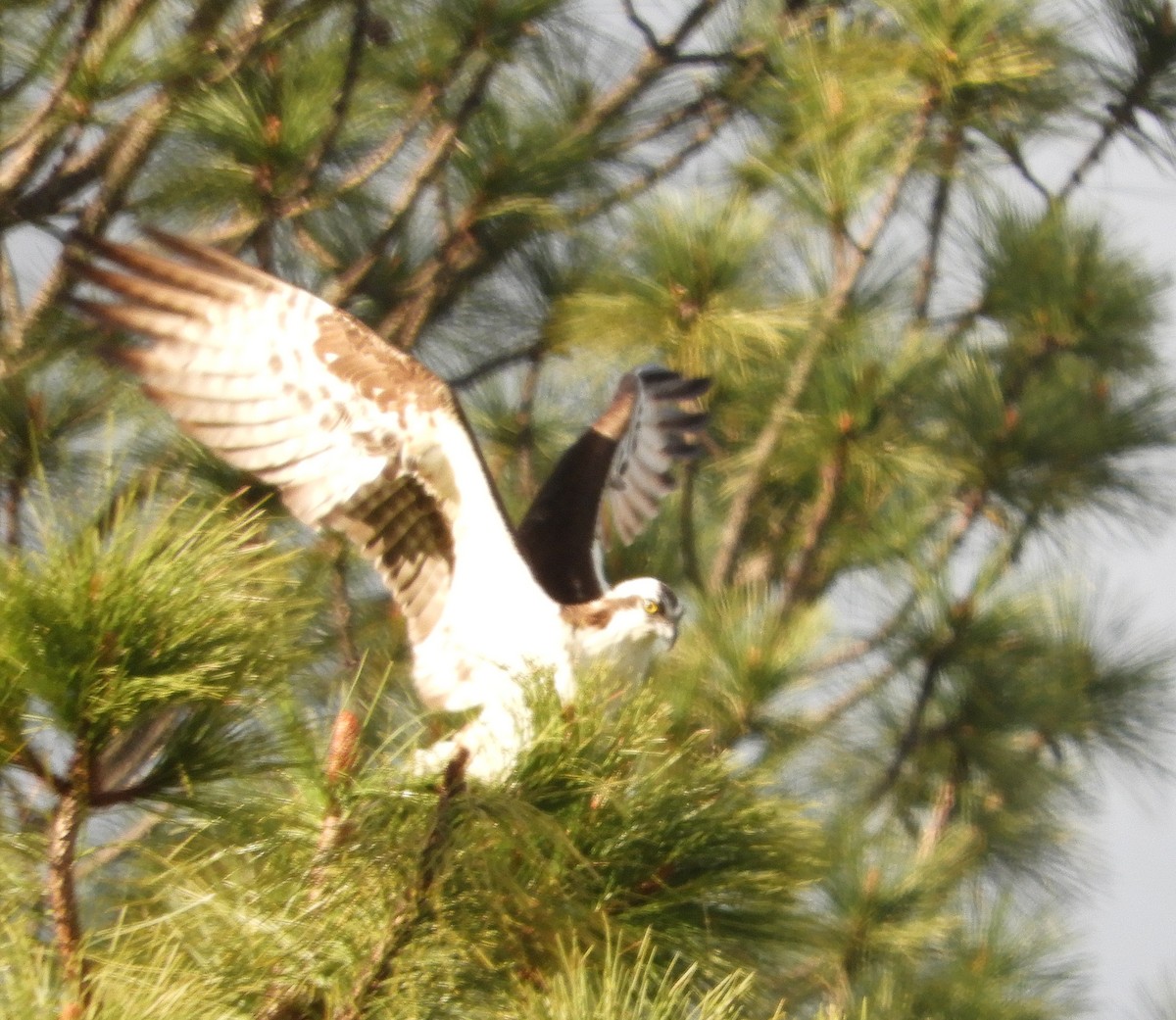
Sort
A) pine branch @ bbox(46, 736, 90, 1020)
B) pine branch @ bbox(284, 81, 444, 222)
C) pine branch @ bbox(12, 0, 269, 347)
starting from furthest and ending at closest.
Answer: pine branch @ bbox(284, 81, 444, 222), pine branch @ bbox(12, 0, 269, 347), pine branch @ bbox(46, 736, 90, 1020)

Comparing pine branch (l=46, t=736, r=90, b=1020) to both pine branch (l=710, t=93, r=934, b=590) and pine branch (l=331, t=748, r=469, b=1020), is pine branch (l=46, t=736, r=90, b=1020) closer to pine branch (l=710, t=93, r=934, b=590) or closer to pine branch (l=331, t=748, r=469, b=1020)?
pine branch (l=331, t=748, r=469, b=1020)

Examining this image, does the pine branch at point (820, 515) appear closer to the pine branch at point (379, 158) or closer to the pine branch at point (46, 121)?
the pine branch at point (379, 158)

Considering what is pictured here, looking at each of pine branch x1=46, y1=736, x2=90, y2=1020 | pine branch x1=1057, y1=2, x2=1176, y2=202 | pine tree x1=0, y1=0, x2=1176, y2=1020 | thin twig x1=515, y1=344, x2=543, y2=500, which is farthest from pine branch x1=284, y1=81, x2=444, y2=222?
pine branch x1=46, y1=736, x2=90, y2=1020

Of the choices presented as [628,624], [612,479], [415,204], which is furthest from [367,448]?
[612,479]

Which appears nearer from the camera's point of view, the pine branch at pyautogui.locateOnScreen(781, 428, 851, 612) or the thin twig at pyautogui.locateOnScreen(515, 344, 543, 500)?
the pine branch at pyautogui.locateOnScreen(781, 428, 851, 612)

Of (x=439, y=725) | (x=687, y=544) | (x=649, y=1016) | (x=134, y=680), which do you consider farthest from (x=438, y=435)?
(x=649, y=1016)

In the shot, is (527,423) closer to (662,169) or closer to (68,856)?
(662,169)

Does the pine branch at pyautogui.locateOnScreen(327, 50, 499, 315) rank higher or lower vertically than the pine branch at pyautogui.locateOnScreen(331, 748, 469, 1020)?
higher

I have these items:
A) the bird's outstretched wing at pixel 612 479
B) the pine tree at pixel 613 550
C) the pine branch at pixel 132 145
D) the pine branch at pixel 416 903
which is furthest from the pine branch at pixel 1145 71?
the pine branch at pixel 416 903

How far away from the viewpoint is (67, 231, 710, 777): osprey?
2475 mm

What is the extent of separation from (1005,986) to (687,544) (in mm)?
842

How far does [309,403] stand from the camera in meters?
2.57

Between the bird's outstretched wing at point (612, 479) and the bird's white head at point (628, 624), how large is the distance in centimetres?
13

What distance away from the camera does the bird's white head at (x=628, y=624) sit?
2439 mm
